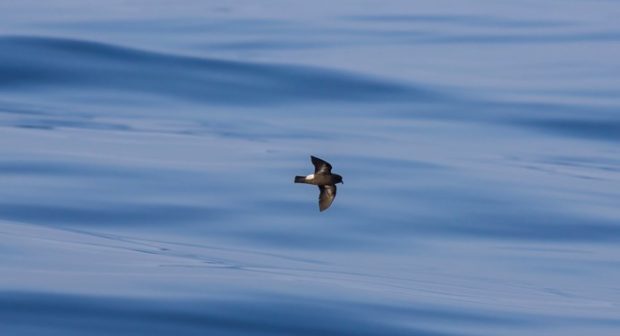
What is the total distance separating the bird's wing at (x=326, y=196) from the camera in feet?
36.9

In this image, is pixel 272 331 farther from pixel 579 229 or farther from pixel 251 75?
pixel 251 75

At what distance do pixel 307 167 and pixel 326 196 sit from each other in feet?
53.7

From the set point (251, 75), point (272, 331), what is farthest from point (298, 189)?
point (251, 75)

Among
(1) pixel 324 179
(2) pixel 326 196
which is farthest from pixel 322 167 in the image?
(2) pixel 326 196

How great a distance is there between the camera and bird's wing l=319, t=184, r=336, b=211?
36.9 feet

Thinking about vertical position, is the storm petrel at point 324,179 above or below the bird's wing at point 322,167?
below

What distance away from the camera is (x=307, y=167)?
2781cm

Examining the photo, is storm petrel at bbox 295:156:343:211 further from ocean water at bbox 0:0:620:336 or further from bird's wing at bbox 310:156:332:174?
ocean water at bbox 0:0:620:336

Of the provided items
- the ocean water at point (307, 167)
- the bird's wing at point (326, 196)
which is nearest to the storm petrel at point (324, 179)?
the bird's wing at point (326, 196)

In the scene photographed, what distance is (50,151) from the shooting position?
90.7 ft

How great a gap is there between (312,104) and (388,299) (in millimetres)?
19854

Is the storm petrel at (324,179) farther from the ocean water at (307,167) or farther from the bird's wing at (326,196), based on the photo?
the ocean water at (307,167)

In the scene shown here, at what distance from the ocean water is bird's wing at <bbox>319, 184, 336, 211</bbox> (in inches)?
89.5

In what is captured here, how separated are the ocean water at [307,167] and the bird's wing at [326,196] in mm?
2273
